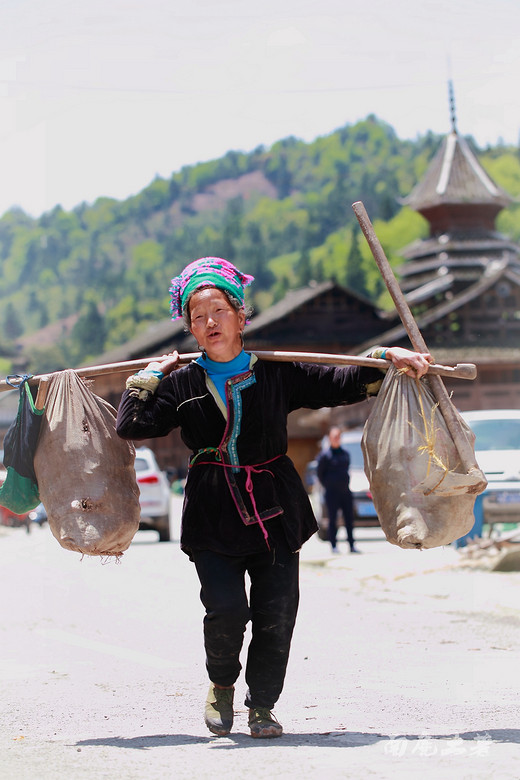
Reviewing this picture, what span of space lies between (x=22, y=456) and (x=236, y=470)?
1.23 meters

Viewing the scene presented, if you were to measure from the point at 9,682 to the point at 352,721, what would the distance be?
2.40 metres

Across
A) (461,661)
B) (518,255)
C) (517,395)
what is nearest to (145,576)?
(461,661)

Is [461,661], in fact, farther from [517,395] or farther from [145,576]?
[517,395]

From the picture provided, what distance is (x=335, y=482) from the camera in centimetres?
1833

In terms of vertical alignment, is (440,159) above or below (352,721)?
above

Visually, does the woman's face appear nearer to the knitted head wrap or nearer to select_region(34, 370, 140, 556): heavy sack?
the knitted head wrap

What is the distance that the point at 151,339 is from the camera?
9625 centimetres

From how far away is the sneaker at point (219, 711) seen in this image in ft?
17.8

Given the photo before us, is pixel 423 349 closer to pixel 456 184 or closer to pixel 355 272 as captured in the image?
pixel 456 184

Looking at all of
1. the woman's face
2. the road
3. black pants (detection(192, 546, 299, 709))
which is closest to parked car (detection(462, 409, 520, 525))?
the road

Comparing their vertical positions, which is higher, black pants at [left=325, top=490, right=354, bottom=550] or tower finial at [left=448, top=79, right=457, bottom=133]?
tower finial at [left=448, top=79, right=457, bottom=133]

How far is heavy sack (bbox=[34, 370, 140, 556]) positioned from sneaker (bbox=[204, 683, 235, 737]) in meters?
0.86

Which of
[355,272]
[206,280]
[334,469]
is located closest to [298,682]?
[206,280]

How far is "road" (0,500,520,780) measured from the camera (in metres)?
→ 4.75
